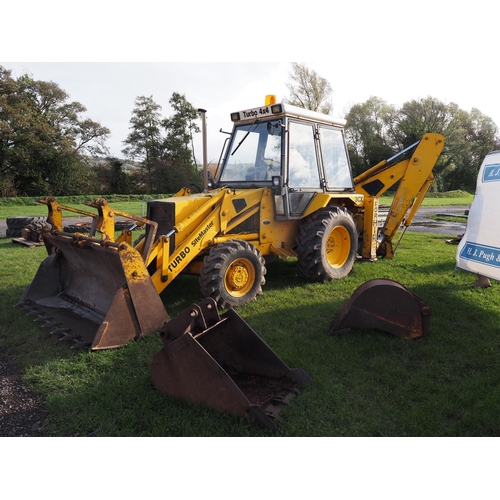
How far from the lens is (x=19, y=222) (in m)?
12.0

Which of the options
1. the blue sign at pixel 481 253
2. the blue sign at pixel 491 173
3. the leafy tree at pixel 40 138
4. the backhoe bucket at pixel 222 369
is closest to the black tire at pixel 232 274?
the backhoe bucket at pixel 222 369

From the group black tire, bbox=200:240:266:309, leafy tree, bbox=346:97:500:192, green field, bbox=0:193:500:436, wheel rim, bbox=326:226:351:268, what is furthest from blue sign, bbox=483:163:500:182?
leafy tree, bbox=346:97:500:192

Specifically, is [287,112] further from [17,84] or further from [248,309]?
[17,84]

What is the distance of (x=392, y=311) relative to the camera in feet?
14.3

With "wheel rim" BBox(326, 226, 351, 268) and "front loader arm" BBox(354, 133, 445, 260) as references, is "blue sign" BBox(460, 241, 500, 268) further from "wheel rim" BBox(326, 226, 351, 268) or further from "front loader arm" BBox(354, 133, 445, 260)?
"front loader arm" BBox(354, 133, 445, 260)

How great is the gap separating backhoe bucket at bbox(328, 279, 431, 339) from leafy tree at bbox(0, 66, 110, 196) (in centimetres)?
2820

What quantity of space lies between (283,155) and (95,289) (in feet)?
10.4

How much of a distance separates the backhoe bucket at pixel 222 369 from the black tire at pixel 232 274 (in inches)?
55.3

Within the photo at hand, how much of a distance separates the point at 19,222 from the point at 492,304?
1176cm

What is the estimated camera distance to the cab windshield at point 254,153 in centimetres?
623

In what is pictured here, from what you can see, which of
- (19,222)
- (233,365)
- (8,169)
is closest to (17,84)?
(8,169)

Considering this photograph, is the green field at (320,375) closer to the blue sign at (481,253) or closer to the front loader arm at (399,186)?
the blue sign at (481,253)

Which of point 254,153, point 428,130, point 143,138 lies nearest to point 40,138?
point 143,138

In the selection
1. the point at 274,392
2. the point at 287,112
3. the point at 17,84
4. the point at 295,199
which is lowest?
the point at 274,392
